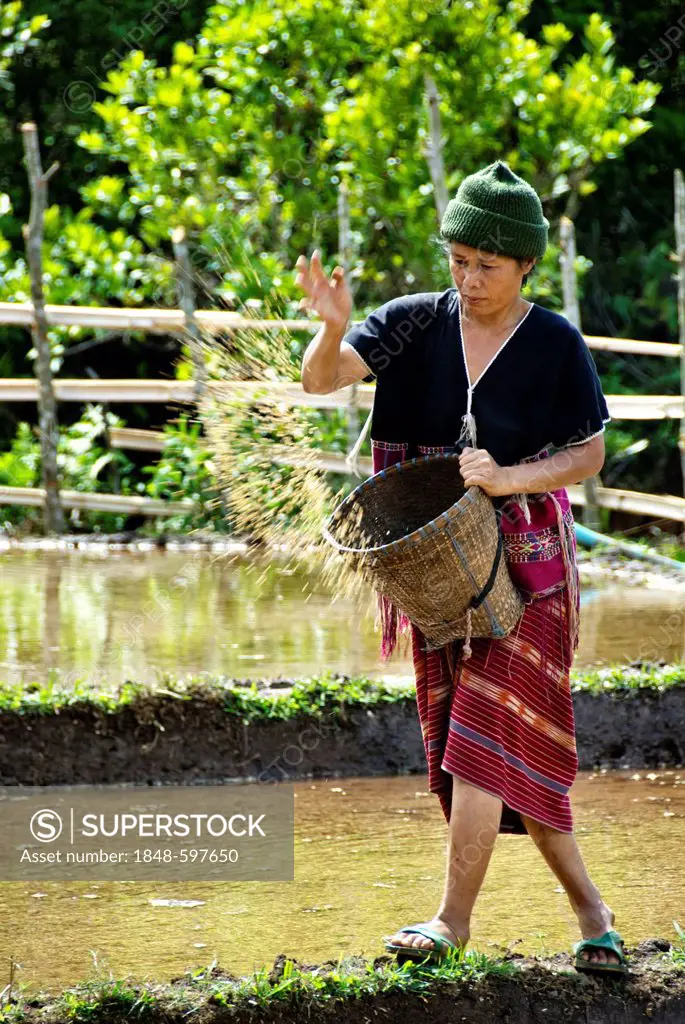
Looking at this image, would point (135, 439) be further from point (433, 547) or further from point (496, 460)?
point (433, 547)

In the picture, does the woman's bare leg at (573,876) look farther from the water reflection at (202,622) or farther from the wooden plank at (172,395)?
the wooden plank at (172,395)

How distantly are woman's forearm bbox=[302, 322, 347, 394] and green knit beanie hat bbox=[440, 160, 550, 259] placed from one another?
312 millimetres

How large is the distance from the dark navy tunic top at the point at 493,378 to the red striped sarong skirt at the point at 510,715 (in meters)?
0.37

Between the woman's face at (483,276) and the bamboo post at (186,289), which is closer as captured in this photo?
the woman's face at (483,276)

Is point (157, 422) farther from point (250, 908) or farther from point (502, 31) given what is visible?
point (250, 908)

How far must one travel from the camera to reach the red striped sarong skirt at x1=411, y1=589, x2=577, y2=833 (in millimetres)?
2953

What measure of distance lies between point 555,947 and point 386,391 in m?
1.32

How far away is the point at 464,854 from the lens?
2.90m

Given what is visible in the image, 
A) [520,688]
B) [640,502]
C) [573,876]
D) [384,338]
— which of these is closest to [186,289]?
[640,502]

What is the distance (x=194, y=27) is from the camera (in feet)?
39.5

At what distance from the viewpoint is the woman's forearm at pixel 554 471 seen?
2934 mm

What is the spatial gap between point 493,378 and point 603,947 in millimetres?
1194

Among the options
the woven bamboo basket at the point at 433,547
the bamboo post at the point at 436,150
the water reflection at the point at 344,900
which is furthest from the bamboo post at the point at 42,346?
the woven bamboo basket at the point at 433,547

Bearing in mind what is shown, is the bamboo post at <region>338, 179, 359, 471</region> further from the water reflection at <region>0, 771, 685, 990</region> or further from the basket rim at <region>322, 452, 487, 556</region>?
the basket rim at <region>322, 452, 487, 556</region>
